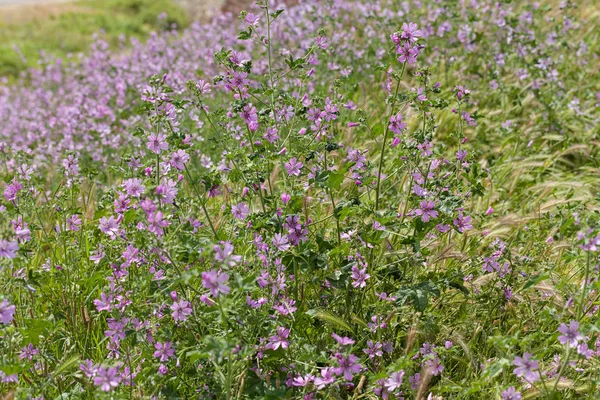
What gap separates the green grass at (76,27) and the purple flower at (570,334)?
37.0 feet

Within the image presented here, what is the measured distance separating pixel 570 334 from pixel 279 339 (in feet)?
3.12

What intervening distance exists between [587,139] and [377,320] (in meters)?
2.94

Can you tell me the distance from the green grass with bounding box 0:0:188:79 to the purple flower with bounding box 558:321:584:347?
444 inches

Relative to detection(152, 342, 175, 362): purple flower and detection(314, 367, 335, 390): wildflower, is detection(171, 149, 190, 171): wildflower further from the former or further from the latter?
detection(314, 367, 335, 390): wildflower

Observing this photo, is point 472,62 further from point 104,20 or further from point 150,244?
point 104,20

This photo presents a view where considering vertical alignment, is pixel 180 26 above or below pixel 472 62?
below

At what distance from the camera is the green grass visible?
1324 cm

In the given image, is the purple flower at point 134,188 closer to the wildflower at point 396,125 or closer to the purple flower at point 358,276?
the purple flower at point 358,276

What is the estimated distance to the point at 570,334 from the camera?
2033 millimetres

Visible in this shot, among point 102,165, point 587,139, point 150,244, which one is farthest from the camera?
point 102,165

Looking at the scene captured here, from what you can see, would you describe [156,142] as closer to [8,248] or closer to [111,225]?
[111,225]

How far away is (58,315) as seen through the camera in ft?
8.78

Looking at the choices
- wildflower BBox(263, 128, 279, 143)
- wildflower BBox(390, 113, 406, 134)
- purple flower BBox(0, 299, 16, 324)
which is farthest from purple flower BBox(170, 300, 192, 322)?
wildflower BBox(390, 113, 406, 134)

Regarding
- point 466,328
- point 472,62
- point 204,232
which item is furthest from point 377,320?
point 472,62
